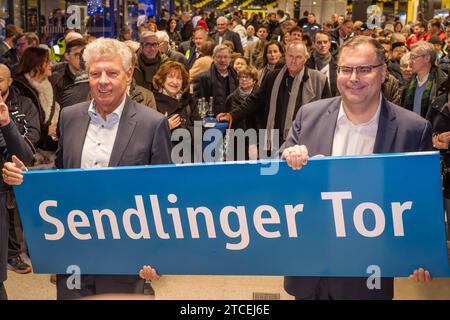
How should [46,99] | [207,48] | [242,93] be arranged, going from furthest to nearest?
[207,48] < [242,93] < [46,99]

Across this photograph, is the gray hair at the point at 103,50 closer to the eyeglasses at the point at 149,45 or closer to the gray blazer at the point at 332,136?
the gray blazer at the point at 332,136

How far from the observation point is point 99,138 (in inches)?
113

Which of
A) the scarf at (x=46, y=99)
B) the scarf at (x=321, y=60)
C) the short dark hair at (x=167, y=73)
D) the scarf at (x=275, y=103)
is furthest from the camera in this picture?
the scarf at (x=321, y=60)

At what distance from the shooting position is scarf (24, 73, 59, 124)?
5.46 metres

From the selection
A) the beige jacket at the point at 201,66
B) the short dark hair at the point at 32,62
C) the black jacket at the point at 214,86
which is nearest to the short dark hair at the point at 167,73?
the short dark hair at the point at 32,62

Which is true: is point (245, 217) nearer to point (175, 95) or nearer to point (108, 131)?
point (108, 131)

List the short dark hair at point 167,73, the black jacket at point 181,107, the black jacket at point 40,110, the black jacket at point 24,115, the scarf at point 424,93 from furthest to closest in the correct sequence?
the scarf at point 424,93
the short dark hair at point 167,73
the black jacket at point 181,107
the black jacket at point 40,110
the black jacket at point 24,115

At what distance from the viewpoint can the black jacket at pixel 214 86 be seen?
24.7 feet

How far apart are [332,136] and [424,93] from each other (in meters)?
3.73

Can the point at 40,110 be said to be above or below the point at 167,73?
below

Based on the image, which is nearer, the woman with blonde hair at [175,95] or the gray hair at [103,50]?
the gray hair at [103,50]

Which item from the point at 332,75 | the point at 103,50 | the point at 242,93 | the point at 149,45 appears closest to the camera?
the point at 103,50

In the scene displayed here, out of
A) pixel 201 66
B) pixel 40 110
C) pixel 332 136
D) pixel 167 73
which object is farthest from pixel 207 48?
pixel 332 136

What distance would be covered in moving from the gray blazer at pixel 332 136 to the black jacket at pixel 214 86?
4.72 metres
